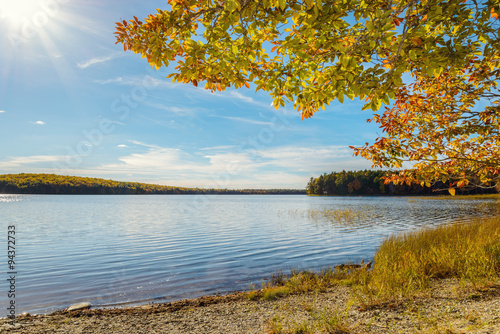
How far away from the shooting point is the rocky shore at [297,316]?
477 centimetres

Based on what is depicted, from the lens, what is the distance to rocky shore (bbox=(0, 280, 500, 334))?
15.6 ft

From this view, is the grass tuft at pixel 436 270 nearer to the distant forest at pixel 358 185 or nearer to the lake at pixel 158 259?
the lake at pixel 158 259

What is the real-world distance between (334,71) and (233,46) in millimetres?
1640

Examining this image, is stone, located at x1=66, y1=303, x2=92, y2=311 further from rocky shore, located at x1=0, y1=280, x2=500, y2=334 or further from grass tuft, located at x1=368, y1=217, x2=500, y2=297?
grass tuft, located at x1=368, y1=217, x2=500, y2=297

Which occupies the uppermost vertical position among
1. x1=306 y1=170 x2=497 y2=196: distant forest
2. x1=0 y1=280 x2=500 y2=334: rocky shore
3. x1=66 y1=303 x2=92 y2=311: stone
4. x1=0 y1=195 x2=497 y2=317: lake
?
x1=306 y1=170 x2=497 y2=196: distant forest

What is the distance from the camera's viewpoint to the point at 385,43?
364 cm

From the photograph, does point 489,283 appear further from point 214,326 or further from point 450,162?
point 214,326

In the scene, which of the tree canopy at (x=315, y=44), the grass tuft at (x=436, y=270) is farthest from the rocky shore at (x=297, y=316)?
the tree canopy at (x=315, y=44)

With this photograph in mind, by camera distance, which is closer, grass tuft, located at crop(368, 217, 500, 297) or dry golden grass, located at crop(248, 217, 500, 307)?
dry golden grass, located at crop(248, 217, 500, 307)

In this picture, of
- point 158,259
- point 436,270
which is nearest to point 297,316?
Result: point 436,270

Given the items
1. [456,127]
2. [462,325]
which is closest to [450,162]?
[456,127]

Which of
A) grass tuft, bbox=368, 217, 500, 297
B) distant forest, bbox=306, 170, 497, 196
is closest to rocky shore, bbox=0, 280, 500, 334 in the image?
grass tuft, bbox=368, 217, 500, 297

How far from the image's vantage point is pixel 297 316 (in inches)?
234

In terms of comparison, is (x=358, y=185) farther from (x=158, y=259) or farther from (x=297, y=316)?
(x=297, y=316)
